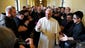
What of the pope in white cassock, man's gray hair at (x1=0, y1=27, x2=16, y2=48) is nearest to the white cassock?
the pope in white cassock

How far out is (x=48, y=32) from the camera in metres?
4.35

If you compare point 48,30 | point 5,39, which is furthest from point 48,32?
point 5,39

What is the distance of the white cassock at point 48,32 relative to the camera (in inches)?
170

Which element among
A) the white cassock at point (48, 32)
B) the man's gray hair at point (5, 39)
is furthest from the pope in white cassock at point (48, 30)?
the man's gray hair at point (5, 39)

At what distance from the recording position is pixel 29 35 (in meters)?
4.67

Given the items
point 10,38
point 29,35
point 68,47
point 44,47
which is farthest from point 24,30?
point 10,38

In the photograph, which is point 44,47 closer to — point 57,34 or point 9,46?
point 57,34

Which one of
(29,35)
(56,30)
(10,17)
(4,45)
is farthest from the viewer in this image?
(29,35)

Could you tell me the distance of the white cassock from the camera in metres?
4.33

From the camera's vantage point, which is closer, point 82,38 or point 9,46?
point 9,46

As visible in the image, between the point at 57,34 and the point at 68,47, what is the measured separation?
2.21 ft

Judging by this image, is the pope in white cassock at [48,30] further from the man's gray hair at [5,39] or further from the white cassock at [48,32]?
the man's gray hair at [5,39]

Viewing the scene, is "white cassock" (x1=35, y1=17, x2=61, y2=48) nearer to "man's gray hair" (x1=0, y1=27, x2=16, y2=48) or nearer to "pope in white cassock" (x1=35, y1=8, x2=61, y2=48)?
"pope in white cassock" (x1=35, y1=8, x2=61, y2=48)

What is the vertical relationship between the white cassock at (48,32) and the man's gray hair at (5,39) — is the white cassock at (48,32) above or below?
below
